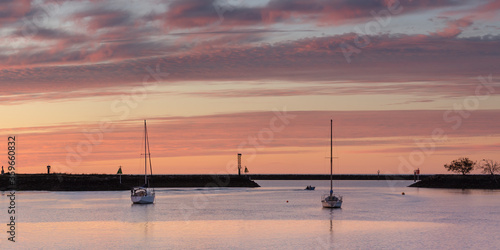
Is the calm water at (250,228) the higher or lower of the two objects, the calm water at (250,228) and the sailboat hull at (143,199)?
the lower

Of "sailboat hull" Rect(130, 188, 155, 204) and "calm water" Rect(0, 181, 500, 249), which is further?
"sailboat hull" Rect(130, 188, 155, 204)

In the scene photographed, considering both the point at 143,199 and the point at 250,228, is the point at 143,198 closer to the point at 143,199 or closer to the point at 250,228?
the point at 143,199

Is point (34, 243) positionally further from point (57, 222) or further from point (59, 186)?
point (59, 186)

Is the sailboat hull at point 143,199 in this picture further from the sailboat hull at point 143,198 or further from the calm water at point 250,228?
the calm water at point 250,228

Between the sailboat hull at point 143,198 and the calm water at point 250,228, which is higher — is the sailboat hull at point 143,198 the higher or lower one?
the higher one

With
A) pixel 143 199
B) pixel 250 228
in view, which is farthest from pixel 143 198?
pixel 250 228

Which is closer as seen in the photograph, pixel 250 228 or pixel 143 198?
pixel 250 228

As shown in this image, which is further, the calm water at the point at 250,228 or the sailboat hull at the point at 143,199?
the sailboat hull at the point at 143,199

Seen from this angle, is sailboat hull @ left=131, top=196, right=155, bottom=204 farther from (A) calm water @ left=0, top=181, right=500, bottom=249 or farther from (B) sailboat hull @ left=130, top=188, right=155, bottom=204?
(A) calm water @ left=0, top=181, right=500, bottom=249

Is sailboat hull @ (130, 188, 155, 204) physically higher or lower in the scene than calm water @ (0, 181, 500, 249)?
higher

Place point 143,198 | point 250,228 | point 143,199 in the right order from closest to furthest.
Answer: point 250,228
point 143,198
point 143,199

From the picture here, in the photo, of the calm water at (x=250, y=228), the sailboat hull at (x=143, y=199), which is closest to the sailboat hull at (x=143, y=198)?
the sailboat hull at (x=143, y=199)

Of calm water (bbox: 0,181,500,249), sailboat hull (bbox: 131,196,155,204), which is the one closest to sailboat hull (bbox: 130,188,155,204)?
sailboat hull (bbox: 131,196,155,204)

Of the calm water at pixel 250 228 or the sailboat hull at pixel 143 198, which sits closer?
the calm water at pixel 250 228
